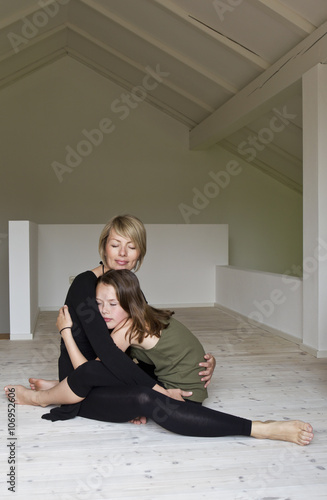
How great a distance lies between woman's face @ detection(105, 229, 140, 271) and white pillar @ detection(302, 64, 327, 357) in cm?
177

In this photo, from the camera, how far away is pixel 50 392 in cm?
245

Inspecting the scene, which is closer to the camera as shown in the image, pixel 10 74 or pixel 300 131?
pixel 300 131

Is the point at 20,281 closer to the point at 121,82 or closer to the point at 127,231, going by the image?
the point at 127,231

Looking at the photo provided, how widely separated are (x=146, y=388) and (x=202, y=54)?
3766 mm

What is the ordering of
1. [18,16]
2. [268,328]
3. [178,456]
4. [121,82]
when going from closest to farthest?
[178,456]
[268,328]
[18,16]
[121,82]

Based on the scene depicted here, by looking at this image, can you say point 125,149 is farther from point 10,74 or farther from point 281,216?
point 281,216

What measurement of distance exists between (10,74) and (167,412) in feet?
19.4

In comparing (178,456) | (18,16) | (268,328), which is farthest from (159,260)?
(178,456)

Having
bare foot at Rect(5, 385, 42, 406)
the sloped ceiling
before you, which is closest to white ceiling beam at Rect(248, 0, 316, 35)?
the sloped ceiling

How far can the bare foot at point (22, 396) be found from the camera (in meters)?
2.58

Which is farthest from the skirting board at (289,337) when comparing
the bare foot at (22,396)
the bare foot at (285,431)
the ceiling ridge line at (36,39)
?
the ceiling ridge line at (36,39)

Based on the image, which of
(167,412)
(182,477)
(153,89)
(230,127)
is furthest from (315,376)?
(153,89)

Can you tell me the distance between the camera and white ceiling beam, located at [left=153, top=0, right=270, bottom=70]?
4.45 meters

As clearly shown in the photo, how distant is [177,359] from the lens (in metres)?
2.36
